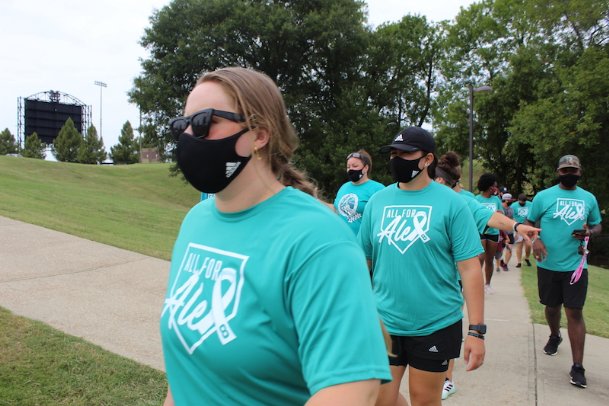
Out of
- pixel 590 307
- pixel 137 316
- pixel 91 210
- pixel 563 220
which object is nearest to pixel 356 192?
pixel 563 220

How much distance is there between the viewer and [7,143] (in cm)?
6456

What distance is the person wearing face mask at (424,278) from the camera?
2949 mm

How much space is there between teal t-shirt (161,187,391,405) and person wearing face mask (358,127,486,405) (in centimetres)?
169

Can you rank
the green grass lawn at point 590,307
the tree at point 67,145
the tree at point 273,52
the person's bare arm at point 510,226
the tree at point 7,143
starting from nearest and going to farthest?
the person's bare arm at point 510,226
the green grass lawn at point 590,307
the tree at point 273,52
the tree at point 67,145
the tree at point 7,143

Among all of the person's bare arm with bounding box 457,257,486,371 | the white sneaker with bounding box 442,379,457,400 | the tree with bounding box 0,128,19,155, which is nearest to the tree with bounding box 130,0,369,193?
the white sneaker with bounding box 442,379,457,400

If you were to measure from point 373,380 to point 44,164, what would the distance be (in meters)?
33.6

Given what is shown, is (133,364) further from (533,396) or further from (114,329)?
(533,396)

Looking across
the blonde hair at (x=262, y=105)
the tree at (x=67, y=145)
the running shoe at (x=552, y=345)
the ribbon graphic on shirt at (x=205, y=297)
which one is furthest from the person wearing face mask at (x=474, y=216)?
the tree at (x=67, y=145)

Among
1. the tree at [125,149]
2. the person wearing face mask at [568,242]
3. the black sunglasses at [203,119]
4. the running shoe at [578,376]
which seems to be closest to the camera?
the black sunglasses at [203,119]

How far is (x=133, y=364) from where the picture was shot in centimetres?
406

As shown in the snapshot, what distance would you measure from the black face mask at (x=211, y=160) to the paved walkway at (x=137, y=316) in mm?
3109

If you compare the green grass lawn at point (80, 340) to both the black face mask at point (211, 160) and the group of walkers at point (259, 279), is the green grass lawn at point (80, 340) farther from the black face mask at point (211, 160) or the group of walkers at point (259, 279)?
the black face mask at point (211, 160)

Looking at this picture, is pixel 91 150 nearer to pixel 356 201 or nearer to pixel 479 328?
pixel 356 201

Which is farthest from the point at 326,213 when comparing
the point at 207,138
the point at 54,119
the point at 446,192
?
the point at 54,119
